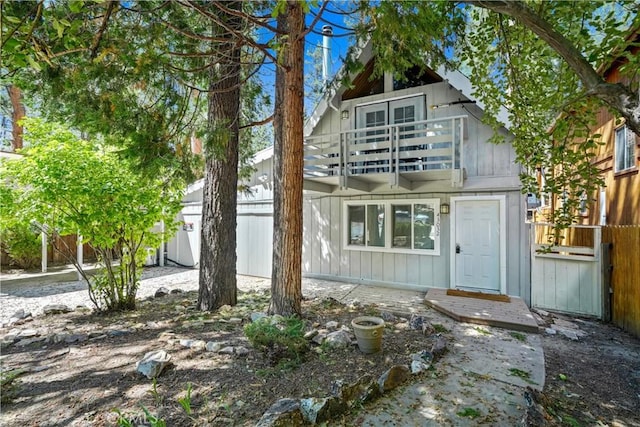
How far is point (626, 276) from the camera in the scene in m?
5.01

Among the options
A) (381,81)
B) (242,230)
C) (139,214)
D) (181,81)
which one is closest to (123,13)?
(181,81)

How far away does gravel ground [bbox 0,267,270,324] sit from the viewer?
242 inches

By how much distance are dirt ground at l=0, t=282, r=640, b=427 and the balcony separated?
309 cm

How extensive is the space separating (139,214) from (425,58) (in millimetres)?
5424

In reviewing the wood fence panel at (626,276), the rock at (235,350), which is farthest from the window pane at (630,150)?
the rock at (235,350)

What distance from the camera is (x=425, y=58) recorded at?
536 cm

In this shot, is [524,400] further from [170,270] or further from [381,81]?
[170,270]

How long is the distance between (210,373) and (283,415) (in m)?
1.15

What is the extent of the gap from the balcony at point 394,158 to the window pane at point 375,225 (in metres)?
0.59

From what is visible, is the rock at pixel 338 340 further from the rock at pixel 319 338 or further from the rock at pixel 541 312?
the rock at pixel 541 312

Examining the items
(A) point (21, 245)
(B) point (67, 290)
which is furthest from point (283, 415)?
(A) point (21, 245)

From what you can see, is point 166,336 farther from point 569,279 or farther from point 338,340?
point 569,279

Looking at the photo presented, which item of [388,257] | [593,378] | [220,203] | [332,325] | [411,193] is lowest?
[593,378]

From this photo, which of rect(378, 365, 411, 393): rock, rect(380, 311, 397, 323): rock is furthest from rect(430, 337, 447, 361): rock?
rect(380, 311, 397, 323): rock
